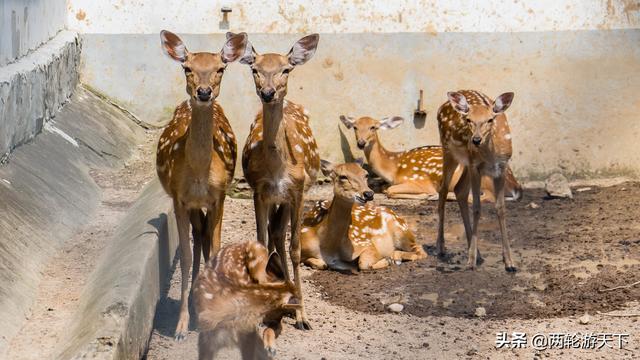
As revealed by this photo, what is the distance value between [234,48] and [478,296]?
8.89 ft

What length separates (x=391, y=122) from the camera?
1246 centimetres

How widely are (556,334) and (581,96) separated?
18.9ft

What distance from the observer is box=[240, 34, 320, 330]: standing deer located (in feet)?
25.7

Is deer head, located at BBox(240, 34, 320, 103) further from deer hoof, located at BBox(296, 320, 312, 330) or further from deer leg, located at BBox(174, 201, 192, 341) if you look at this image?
deer hoof, located at BBox(296, 320, 312, 330)

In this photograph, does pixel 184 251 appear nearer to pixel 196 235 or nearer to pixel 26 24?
pixel 196 235

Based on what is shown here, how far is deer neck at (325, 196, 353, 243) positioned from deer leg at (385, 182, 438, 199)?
2786 mm

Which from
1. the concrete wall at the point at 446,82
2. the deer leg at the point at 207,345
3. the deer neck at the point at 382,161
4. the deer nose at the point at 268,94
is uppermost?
the concrete wall at the point at 446,82

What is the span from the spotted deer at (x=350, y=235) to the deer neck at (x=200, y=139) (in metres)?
2.08

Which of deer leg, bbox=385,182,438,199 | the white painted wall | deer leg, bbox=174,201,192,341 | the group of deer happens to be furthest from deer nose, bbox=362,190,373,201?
the white painted wall

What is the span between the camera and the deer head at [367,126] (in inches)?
485

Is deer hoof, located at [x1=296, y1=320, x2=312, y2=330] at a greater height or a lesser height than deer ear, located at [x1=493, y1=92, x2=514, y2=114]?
lesser

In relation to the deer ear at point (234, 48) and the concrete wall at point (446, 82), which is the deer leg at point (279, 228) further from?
the concrete wall at point (446, 82)

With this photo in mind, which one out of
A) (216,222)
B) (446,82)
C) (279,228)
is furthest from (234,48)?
(446,82)

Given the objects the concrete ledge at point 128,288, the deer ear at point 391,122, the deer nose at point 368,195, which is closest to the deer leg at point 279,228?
the concrete ledge at point 128,288
